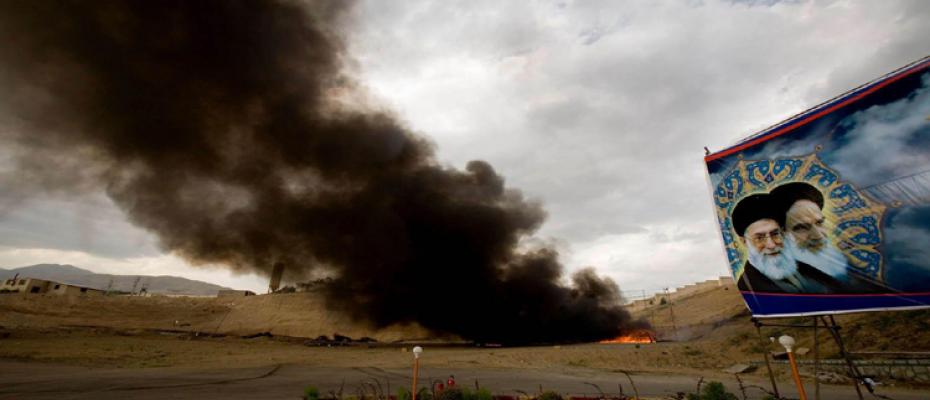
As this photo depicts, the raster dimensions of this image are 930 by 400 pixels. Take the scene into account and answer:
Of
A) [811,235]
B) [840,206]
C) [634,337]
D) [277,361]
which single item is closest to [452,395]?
[811,235]

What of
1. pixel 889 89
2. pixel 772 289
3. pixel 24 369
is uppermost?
pixel 889 89

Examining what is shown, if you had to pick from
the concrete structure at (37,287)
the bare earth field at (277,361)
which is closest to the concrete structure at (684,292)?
the bare earth field at (277,361)

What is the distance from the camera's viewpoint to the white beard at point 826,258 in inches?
300

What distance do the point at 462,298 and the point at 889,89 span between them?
39.8 meters

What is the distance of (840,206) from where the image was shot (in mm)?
7750

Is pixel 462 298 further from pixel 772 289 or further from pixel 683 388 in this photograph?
pixel 772 289

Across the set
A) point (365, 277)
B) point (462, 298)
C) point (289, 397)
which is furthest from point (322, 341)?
point (289, 397)

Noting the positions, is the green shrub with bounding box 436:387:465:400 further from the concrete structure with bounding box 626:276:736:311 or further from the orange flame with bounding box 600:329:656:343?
the concrete structure with bounding box 626:276:736:311

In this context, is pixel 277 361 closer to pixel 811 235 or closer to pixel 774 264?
pixel 774 264

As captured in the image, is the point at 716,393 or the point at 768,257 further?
the point at 768,257

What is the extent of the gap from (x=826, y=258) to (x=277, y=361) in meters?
21.2

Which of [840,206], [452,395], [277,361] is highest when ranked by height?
[840,206]

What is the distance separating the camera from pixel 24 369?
14461 mm

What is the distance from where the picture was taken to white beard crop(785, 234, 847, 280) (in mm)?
7621
